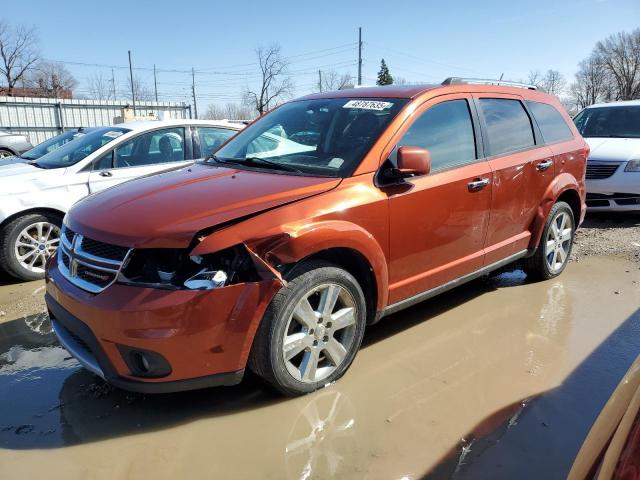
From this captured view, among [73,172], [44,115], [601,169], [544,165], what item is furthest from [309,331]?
[44,115]

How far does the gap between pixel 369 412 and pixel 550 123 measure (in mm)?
3455

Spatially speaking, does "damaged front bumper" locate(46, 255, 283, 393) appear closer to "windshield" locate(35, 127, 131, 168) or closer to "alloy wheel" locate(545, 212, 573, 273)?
"alloy wheel" locate(545, 212, 573, 273)

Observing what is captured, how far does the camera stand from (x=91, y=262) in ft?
9.06

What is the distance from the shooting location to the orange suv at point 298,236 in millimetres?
2582

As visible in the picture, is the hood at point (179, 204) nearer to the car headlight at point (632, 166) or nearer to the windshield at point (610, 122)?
the car headlight at point (632, 166)

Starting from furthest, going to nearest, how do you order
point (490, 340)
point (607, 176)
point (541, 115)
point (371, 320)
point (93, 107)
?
point (93, 107)
point (607, 176)
point (541, 115)
point (490, 340)
point (371, 320)

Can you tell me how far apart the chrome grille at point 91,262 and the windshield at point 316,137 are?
48.1 inches

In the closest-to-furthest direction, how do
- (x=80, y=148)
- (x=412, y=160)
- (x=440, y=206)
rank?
(x=412, y=160), (x=440, y=206), (x=80, y=148)

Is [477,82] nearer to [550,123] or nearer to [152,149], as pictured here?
[550,123]

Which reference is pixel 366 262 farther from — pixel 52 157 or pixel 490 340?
pixel 52 157

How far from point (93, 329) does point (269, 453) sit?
1078 millimetres

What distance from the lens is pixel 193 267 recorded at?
2.60 meters

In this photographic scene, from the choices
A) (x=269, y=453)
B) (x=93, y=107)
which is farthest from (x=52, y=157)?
(x=93, y=107)

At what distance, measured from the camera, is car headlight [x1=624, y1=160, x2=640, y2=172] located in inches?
288
